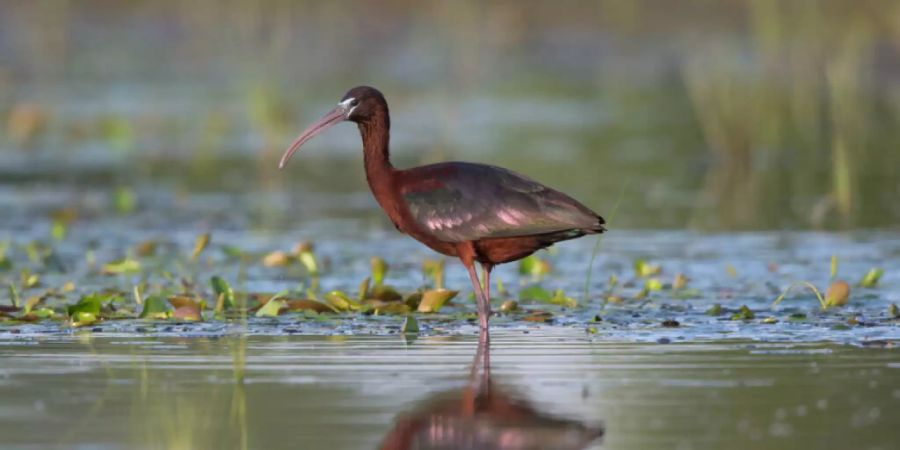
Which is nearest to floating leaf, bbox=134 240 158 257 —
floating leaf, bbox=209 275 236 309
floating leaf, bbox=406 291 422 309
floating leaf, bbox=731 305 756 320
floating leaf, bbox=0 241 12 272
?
floating leaf, bbox=0 241 12 272

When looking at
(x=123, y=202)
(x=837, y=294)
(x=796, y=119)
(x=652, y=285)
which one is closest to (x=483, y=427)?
(x=837, y=294)

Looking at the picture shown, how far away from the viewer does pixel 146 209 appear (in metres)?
15.5

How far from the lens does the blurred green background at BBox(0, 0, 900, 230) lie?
53.8ft

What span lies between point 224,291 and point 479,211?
5.04 ft

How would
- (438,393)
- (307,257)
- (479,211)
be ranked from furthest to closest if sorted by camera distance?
(307,257)
(479,211)
(438,393)

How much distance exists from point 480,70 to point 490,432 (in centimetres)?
2113

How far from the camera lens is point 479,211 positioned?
930 centimetres

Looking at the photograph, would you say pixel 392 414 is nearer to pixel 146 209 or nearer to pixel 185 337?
pixel 185 337

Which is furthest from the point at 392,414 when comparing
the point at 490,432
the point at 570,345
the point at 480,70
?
the point at 480,70

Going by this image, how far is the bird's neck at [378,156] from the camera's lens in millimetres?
9672

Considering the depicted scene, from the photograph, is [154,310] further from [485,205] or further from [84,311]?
[485,205]

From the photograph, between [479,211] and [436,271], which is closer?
[479,211]

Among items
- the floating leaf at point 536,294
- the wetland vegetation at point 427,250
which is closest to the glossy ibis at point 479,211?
the wetland vegetation at point 427,250

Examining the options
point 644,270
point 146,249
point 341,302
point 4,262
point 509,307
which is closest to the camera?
point 341,302
